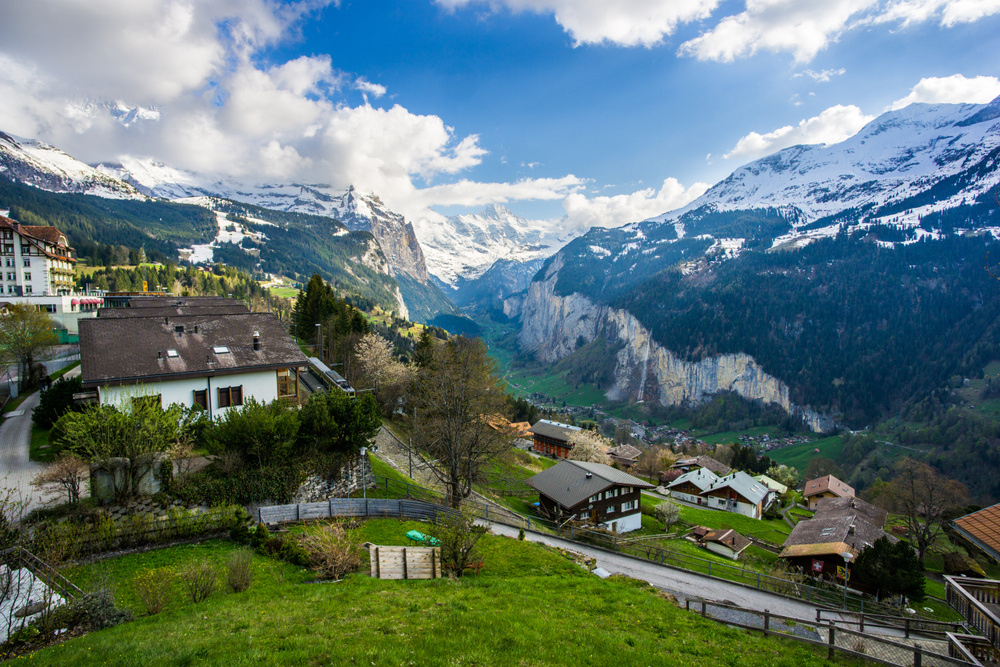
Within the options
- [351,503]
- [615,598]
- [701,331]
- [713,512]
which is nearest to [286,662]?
[615,598]

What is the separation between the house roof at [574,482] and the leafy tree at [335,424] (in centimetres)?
1959

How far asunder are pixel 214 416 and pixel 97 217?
239794 mm

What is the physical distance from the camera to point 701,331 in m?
189

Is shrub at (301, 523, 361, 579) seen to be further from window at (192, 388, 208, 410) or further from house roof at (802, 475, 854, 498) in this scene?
house roof at (802, 475, 854, 498)

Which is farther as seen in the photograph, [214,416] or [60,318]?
[60,318]

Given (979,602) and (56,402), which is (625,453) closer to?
(979,602)

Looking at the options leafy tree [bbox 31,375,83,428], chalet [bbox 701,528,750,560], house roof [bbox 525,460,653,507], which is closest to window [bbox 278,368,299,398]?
leafy tree [bbox 31,375,83,428]

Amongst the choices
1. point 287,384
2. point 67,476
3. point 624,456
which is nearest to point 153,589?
point 67,476

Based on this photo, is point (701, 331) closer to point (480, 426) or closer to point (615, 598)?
point (480, 426)

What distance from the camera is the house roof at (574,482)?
37.1 meters

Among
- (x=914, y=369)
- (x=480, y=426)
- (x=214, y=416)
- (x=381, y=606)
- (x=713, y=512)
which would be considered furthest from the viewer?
(x=914, y=369)

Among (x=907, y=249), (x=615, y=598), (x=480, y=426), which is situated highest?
(x=907, y=249)

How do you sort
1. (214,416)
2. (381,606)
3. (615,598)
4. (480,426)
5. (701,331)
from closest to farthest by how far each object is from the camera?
(381,606) → (615,598) → (214,416) → (480,426) → (701,331)

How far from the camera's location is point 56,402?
2480 centimetres
